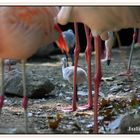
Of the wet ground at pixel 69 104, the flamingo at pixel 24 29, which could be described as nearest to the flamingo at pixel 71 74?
the wet ground at pixel 69 104

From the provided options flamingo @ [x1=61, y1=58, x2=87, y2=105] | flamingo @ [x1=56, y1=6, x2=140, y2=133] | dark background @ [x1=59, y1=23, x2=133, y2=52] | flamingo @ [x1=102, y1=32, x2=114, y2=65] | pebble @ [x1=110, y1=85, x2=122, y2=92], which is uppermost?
flamingo @ [x1=56, y1=6, x2=140, y2=133]

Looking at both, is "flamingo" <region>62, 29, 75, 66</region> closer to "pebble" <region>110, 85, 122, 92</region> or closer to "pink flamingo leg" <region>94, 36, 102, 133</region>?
"pink flamingo leg" <region>94, 36, 102, 133</region>

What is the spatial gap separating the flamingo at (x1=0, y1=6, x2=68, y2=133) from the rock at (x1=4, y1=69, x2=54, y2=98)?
202mm

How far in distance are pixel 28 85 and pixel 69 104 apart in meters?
0.19

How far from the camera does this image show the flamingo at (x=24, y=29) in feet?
7.85

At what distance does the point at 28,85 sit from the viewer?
107 inches

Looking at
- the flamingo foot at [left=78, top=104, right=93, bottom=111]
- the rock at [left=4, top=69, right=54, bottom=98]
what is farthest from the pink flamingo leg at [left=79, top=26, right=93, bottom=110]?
the rock at [left=4, top=69, right=54, bottom=98]

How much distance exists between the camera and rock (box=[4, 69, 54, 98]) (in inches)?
104

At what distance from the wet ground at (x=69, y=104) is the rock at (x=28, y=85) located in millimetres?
24

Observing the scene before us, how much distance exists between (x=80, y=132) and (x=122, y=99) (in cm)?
24

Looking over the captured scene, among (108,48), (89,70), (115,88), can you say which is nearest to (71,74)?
(89,70)

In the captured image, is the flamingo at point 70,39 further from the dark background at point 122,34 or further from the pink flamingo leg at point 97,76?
the pink flamingo leg at point 97,76

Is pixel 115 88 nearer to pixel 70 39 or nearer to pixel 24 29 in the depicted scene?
pixel 70 39

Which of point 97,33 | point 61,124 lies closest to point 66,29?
point 97,33
